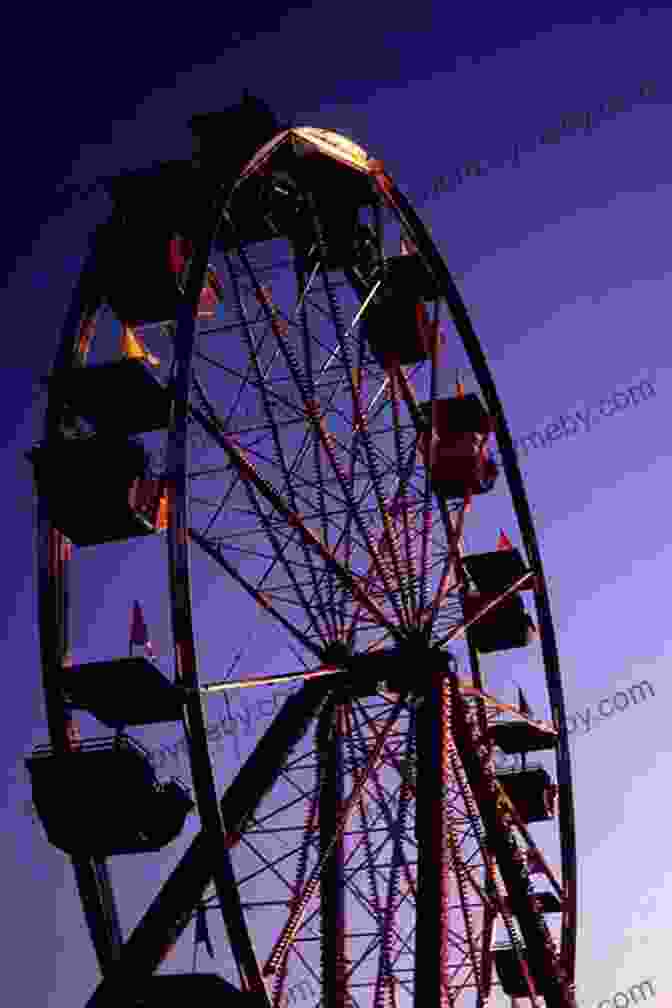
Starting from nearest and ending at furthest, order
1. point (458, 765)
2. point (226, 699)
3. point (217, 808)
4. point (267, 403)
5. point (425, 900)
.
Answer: point (217, 808) → point (226, 699) → point (425, 900) → point (267, 403) → point (458, 765)

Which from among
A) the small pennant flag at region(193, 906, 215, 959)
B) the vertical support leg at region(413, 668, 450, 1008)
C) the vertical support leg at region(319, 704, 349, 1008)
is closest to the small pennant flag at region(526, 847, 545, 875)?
the vertical support leg at region(319, 704, 349, 1008)

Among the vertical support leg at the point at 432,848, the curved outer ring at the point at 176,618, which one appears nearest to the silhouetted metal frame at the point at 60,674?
the curved outer ring at the point at 176,618

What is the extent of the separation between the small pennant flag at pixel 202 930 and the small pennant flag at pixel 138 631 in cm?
257

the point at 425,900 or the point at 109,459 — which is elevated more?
the point at 109,459

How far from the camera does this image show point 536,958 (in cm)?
1449

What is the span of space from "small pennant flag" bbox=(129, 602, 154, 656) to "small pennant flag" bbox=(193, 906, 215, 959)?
2.57 m

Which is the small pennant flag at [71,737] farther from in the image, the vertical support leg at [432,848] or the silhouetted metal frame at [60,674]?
the vertical support leg at [432,848]

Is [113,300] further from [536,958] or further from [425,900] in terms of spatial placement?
[536,958]

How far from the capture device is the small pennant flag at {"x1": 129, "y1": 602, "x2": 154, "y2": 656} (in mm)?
13375

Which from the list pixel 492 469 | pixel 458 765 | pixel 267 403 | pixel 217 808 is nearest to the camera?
pixel 217 808

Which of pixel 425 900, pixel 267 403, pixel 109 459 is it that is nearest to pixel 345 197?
pixel 267 403

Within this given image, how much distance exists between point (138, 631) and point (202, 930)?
305 centimetres

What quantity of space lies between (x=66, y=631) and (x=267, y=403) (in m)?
3.28

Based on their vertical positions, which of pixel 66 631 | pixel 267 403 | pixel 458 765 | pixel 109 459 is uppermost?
pixel 267 403
